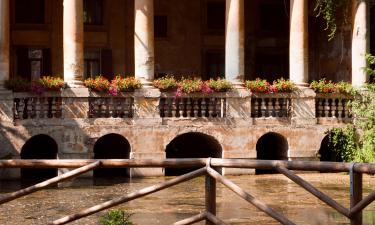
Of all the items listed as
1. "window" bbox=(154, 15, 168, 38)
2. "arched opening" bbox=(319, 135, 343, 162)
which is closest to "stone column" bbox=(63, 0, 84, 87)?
"window" bbox=(154, 15, 168, 38)

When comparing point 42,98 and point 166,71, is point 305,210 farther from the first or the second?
point 166,71

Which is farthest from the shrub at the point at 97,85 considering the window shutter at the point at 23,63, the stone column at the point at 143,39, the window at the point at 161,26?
the window at the point at 161,26

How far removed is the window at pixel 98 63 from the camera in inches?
1053

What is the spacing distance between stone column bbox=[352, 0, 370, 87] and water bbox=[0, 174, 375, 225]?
14.6ft

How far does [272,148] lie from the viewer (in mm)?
23469

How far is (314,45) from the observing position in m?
28.0

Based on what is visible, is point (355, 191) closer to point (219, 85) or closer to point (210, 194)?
point (210, 194)

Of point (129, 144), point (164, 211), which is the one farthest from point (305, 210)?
point (129, 144)

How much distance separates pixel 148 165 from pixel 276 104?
15504 mm

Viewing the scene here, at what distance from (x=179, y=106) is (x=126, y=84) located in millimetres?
1920

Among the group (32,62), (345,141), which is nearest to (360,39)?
(345,141)

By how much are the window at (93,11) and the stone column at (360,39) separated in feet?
34.2

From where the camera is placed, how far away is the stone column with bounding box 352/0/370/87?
2269 cm

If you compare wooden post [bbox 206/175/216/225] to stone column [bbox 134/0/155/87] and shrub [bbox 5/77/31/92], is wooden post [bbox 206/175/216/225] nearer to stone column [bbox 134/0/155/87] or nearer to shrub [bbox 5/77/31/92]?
shrub [bbox 5/77/31/92]
